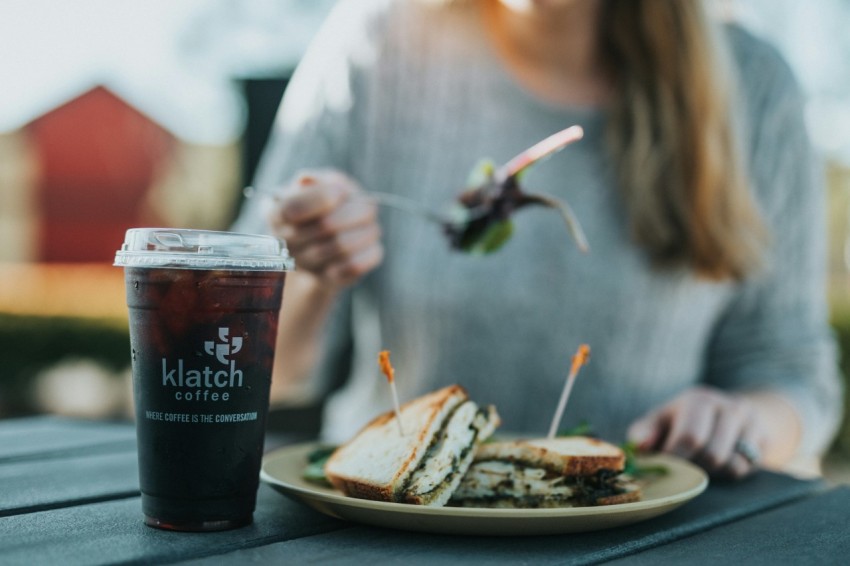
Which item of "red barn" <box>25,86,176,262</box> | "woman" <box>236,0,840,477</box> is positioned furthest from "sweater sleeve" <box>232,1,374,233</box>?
"red barn" <box>25,86,176,262</box>

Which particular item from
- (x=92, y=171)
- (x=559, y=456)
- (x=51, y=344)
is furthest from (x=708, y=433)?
(x=92, y=171)

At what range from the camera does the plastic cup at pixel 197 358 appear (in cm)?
95

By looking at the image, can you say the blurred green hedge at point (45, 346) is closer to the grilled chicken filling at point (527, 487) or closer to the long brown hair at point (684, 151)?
the long brown hair at point (684, 151)

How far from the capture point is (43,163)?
1134 centimetres

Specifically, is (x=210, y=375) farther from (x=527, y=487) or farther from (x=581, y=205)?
(x=581, y=205)

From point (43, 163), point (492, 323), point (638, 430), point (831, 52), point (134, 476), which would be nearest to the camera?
point (134, 476)

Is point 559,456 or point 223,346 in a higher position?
point 223,346

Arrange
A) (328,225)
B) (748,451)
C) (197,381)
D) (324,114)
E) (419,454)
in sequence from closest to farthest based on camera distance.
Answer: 1. (197,381)
2. (419,454)
3. (748,451)
4. (328,225)
5. (324,114)

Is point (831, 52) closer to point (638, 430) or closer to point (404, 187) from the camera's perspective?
point (404, 187)

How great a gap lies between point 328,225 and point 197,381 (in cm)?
70

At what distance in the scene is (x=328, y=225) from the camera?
1.61 metres

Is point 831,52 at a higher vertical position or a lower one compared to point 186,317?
higher

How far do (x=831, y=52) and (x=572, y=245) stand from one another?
893 centimetres

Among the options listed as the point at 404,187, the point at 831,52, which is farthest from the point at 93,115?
the point at 404,187
